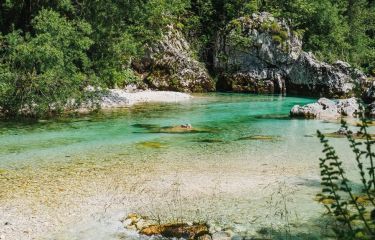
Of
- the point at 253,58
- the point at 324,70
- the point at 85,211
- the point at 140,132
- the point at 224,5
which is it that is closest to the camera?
the point at 85,211

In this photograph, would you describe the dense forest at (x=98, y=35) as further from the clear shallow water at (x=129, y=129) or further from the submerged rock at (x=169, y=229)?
the submerged rock at (x=169, y=229)

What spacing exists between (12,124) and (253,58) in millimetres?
31337

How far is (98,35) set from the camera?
32.6m

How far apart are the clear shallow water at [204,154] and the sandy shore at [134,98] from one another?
445cm

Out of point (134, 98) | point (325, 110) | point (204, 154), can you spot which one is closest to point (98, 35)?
point (134, 98)

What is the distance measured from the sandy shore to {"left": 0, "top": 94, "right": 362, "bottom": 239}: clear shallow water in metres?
4.45

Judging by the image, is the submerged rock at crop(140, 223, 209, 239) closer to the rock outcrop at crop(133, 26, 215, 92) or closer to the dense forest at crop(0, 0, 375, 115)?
the dense forest at crop(0, 0, 375, 115)

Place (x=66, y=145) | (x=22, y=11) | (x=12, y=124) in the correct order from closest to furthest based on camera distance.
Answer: (x=66, y=145) → (x=12, y=124) → (x=22, y=11)

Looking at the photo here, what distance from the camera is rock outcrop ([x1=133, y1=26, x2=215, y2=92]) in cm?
4584

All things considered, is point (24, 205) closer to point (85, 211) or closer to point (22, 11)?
point (85, 211)

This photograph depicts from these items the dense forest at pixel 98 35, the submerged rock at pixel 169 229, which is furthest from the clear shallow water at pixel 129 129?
the submerged rock at pixel 169 229

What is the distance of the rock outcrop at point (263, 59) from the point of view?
46719mm

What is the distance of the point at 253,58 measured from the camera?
160ft

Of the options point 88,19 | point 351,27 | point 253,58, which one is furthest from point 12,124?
point 351,27
